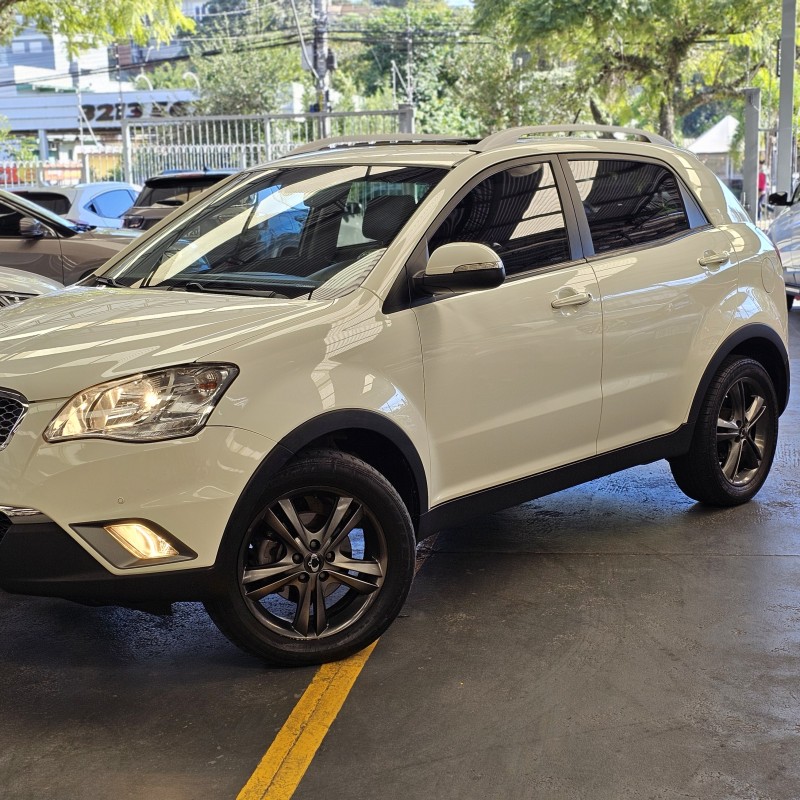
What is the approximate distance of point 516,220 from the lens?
476 centimetres

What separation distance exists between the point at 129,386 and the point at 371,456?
99cm

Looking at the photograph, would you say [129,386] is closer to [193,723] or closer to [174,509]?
[174,509]

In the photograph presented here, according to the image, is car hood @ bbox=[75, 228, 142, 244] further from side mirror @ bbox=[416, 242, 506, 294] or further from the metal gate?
the metal gate

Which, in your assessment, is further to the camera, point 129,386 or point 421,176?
point 421,176

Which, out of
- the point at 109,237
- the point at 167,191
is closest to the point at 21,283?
the point at 109,237

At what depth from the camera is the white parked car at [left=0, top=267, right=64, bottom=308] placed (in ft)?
27.8

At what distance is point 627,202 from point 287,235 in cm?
158

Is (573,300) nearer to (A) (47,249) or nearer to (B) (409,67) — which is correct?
(A) (47,249)

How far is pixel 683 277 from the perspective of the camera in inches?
209

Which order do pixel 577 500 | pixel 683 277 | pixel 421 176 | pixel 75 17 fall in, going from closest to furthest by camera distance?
pixel 421 176, pixel 683 277, pixel 577 500, pixel 75 17

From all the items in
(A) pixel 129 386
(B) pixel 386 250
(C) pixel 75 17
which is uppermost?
(C) pixel 75 17

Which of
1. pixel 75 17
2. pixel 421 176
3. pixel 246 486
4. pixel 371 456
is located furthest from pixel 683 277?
pixel 75 17

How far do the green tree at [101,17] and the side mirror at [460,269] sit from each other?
1555cm

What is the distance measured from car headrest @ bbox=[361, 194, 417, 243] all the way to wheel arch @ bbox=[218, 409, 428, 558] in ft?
2.50
